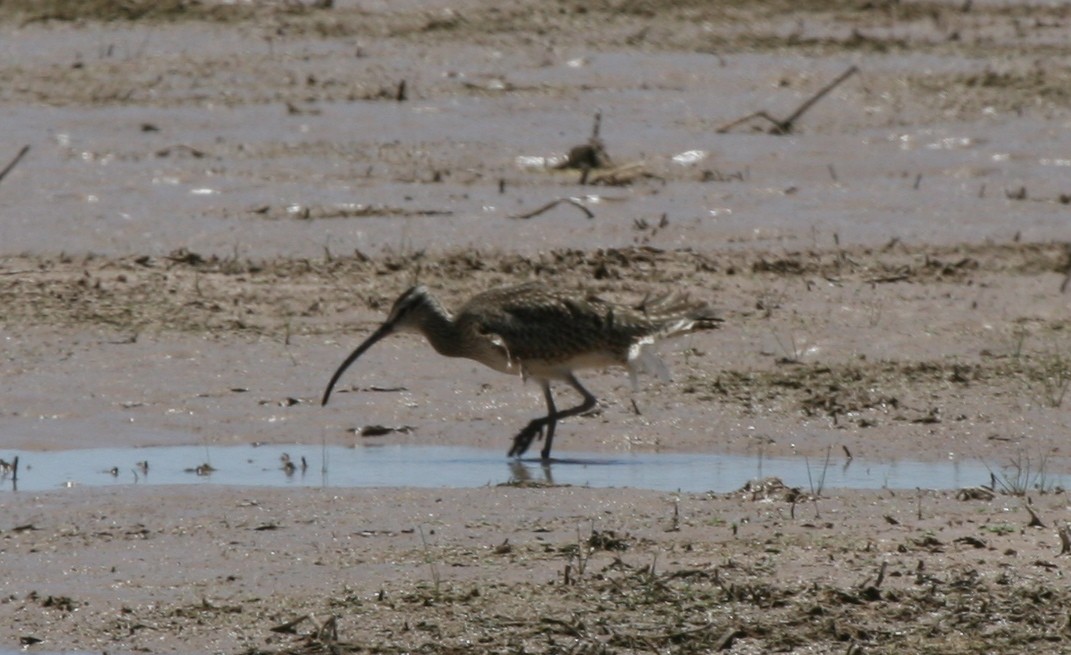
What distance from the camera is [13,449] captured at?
935 centimetres

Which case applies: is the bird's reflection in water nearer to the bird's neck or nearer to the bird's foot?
the bird's foot

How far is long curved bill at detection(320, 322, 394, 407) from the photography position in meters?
10.1

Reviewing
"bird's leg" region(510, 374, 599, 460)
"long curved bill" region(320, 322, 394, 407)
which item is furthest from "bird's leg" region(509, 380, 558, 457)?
"long curved bill" region(320, 322, 394, 407)

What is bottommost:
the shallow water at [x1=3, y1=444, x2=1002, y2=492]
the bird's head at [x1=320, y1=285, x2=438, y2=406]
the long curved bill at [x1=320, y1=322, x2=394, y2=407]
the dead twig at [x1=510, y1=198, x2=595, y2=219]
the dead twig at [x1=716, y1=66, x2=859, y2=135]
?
the shallow water at [x1=3, y1=444, x2=1002, y2=492]

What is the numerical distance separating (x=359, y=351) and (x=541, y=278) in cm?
203

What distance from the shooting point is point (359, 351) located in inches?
413

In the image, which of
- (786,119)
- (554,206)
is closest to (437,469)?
(554,206)

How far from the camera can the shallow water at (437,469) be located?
8.80 metres

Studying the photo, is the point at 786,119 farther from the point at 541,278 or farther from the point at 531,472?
the point at 531,472

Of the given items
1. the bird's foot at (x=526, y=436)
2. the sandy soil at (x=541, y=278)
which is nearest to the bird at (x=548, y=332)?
the bird's foot at (x=526, y=436)

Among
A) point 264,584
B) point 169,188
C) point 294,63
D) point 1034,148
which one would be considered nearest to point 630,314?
point 264,584

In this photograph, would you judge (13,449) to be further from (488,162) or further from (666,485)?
(488,162)

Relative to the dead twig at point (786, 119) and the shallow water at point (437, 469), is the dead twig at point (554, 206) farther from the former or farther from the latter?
the shallow water at point (437, 469)

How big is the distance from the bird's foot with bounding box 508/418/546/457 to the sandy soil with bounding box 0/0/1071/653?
6.7 inches
